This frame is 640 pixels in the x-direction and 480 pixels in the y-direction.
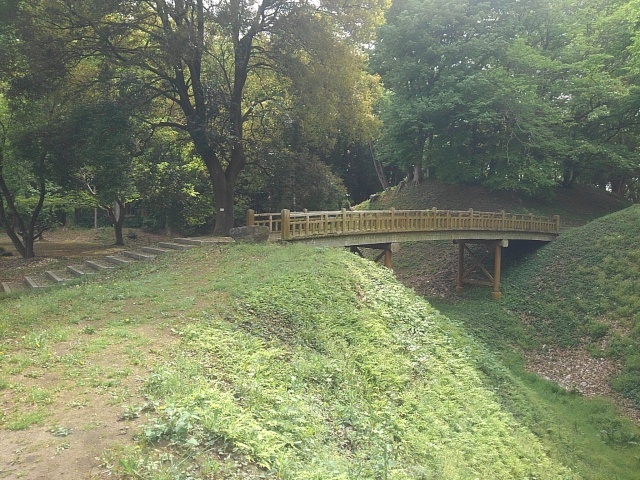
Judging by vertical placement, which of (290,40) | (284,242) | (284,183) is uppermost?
(290,40)

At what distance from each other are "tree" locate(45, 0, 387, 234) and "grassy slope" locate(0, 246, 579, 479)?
6491mm

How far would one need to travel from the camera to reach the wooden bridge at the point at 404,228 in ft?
45.6

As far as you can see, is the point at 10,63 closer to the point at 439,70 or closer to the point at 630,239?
the point at 439,70

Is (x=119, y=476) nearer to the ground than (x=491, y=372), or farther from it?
farther from it

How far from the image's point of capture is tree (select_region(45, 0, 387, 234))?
47.2ft

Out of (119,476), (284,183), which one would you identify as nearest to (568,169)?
(284,183)

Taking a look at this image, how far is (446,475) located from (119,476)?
12.8ft

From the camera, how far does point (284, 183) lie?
18.2 metres

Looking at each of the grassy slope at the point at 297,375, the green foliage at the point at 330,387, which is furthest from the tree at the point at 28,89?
the green foliage at the point at 330,387

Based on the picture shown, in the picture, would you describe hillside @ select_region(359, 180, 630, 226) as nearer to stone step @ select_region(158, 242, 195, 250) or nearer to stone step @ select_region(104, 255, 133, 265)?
stone step @ select_region(158, 242, 195, 250)

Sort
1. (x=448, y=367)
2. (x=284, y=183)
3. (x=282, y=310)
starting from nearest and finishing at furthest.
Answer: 1. (x=282, y=310)
2. (x=448, y=367)
3. (x=284, y=183)

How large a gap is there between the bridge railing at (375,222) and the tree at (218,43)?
3623 millimetres

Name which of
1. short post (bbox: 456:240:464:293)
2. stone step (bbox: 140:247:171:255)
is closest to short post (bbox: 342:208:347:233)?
stone step (bbox: 140:247:171:255)

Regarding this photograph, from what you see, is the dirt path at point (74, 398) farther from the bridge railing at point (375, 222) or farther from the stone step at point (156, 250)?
the stone step at point (156, 250)
